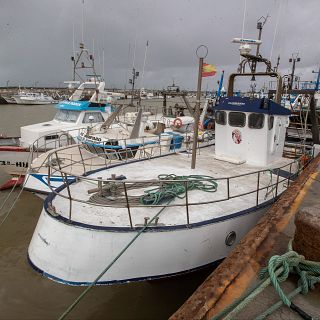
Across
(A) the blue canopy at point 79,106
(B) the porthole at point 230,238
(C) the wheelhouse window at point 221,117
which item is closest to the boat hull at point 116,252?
(B) the porthole at point 230,238

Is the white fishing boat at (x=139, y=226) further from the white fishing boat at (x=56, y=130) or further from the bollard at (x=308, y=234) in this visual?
the white fishing boat at (x=56, y=130)

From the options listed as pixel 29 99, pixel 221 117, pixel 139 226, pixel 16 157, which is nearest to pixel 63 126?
pixel 16 157

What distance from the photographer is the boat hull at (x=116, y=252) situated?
4.99m

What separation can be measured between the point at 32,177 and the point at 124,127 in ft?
20.8

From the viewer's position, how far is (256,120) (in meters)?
8.73

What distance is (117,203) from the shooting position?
5.75m

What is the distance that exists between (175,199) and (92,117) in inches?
455

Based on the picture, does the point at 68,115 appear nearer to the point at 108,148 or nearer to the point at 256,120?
the point at 108,148

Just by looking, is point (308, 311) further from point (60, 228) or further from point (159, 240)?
point (60, 228)

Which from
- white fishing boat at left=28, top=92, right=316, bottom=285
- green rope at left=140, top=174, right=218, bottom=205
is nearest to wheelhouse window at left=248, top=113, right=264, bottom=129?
white fishing boat at left=28, top=92, right=316, bottom=285

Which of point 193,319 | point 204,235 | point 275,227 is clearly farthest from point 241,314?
point 204,235

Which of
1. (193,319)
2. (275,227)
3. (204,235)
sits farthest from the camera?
(204,235)

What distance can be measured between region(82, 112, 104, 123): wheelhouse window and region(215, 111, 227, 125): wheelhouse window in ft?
29.3

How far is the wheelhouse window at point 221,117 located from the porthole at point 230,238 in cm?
455
